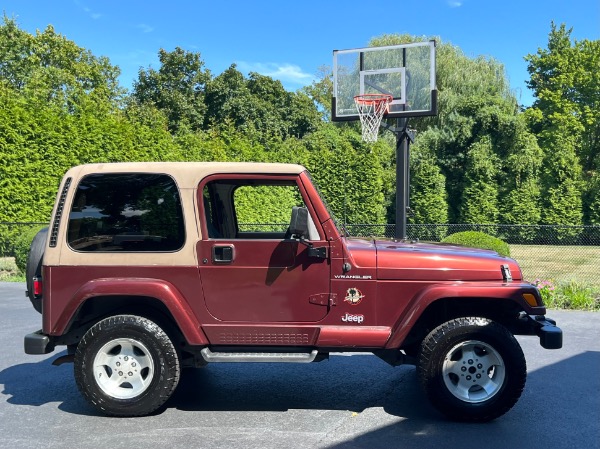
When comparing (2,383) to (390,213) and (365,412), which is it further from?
(390,213)

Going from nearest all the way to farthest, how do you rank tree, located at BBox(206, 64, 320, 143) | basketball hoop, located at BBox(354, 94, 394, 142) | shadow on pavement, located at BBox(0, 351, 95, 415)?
shadow on pavement, located at BBox(0, 351, 95, 415) → basketball hoop, located at BBox(354, 94, 394, 142) → tree, located at BBox(206, 64, 320, 143)

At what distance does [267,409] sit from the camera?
454 cm

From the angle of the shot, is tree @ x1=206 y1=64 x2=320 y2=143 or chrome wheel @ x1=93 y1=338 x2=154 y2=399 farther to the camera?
tree @ x1=206 y1=64 x2=320 y2=143

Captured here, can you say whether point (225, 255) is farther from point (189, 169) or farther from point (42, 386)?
point (42, 386)

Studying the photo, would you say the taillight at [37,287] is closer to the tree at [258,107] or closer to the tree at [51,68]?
the tree at [258,107]

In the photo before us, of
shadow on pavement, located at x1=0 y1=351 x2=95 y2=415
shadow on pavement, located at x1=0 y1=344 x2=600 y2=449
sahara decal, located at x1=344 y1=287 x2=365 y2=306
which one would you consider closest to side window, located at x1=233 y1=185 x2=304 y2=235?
sahara decal, located at x1=344 y1=287 x2=365 y2=306

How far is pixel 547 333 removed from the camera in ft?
13.8

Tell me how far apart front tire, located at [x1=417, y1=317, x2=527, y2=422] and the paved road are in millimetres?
156

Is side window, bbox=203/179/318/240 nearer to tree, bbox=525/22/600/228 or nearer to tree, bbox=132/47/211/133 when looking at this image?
tree, bbox=525/22/600/228

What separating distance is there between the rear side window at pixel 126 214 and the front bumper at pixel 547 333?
306cm

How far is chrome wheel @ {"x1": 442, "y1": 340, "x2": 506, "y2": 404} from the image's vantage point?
4.22 metres

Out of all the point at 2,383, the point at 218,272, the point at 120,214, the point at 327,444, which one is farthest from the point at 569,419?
the point at 2,383

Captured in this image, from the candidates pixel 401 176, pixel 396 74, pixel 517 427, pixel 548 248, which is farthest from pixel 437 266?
pixel 548 248

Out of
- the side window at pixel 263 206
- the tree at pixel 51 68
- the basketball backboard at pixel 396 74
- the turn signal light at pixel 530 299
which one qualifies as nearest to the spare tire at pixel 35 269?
the side window at pixel 263 206
